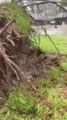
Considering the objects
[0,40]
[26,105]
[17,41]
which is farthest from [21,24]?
[26,105]

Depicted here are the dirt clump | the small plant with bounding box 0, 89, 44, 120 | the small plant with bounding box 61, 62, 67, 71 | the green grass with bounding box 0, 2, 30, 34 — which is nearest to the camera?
the small plant with bounding box 0, 89, 44, 120

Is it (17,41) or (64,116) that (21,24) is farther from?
(64,116)

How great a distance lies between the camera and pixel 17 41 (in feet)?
33.2

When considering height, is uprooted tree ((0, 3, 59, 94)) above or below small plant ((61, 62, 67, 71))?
above

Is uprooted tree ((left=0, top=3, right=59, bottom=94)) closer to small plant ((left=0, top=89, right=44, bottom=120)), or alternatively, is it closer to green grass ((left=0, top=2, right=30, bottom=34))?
green grass ((left=0, top=2, right=30, bottom=34))

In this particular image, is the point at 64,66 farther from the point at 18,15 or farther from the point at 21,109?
the point at 21,109

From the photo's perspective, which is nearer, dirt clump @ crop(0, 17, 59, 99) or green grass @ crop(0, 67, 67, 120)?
green grass @ crop(0, 67, 67, 120)

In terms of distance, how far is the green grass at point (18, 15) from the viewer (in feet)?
33.6

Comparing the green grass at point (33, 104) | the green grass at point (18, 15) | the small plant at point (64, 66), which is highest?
the green grass at point (18, 15)

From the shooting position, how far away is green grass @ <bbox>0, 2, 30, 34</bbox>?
10.2m

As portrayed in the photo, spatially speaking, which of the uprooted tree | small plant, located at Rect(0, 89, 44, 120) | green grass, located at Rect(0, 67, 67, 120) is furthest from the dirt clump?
small plant, located at Rect(0, 89, 44, 120)

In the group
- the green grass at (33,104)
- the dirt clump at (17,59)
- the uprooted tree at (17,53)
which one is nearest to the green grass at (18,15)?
the uprooted tree at (17,53)

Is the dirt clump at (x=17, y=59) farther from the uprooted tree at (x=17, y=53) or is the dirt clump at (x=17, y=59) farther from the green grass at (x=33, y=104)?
the green grass at (x=33, y=104)

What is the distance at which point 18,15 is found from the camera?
1070cm
